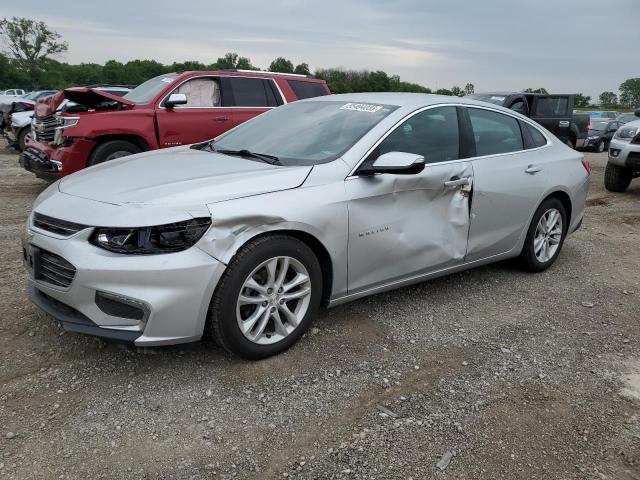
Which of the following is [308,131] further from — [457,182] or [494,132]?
[494,132]

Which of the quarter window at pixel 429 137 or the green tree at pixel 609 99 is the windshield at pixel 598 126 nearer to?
the quarter window at pixel 429 137

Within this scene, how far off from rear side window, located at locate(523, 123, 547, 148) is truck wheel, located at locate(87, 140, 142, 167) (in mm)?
4756

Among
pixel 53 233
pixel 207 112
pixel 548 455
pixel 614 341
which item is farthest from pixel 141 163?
pixel 207 112

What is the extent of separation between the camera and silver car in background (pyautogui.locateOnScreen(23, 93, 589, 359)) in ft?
8.93

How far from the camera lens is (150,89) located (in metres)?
7.55

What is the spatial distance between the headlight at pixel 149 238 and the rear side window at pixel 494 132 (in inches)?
94.3

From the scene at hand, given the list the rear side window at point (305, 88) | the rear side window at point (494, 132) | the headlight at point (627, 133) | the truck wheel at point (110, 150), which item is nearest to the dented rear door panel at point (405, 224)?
the rear side window at point (494, 132)

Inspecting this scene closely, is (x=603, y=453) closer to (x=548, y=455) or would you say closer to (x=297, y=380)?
(x=548, y=455)

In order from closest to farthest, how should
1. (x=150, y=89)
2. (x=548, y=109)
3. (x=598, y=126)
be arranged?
(x=150, y=89) → (x=548, y=109) → (x=598, y=126)

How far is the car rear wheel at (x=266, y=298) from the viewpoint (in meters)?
2.86

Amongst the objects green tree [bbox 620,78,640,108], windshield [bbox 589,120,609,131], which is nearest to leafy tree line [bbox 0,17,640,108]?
green tree [bbox 620,78,640,108]

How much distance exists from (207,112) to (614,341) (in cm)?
573

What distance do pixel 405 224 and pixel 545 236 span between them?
6.26 ft

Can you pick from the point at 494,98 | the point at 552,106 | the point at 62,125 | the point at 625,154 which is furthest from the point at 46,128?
the point at 552,106
